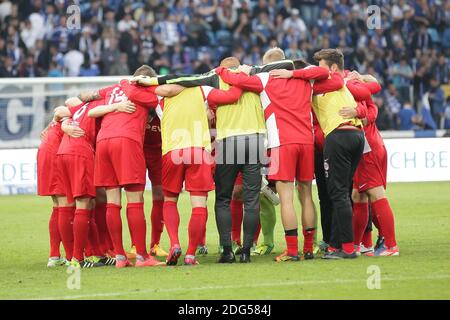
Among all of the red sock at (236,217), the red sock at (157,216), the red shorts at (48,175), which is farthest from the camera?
the red sock at (236,217)

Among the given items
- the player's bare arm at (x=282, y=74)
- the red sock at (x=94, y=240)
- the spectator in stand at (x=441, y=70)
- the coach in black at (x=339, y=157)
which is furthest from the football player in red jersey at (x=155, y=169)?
the spectator in stand at (x=441, y=70)

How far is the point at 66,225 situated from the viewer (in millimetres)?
11180

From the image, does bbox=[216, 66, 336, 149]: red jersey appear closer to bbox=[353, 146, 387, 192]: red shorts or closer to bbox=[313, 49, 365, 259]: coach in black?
bbox=[313, 49, 365, 259]: coach in black

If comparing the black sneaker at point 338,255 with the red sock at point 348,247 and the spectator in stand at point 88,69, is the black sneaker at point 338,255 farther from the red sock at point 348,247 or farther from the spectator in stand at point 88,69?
the spectator in stand at point 88,69

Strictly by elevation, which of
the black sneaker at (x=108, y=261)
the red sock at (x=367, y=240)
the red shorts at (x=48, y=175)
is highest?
the red shorts at (x=48, y=175)

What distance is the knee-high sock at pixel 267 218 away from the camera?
A: 1194 cm

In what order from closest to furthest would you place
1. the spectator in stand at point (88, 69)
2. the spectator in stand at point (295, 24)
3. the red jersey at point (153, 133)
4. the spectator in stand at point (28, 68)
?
1. the red jersey at point (153, 133)
2. the spectator in stand at point (28, 68)
3. the spectator in stand at point (88, 69)
4. the spectator in stand at point (295, 24)

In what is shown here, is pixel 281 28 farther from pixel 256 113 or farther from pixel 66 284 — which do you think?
pixel 66 284

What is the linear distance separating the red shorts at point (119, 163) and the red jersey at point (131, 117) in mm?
75

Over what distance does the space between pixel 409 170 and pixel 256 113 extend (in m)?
10.8

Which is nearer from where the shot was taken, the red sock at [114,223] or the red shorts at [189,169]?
the red shorts at [189,169]

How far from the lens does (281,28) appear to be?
27.6 m

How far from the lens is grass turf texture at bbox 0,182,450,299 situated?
876 centimetres

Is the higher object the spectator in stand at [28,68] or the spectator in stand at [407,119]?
the spectator in stand at [28,68]
